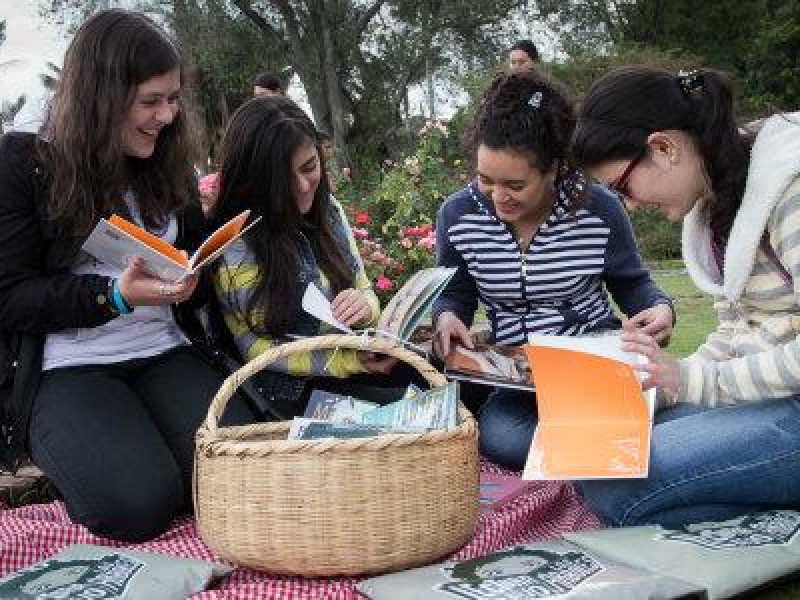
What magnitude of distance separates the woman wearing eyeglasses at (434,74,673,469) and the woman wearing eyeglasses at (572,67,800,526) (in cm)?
52

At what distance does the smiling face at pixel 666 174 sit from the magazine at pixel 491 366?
51cm

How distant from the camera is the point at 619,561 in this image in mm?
1963

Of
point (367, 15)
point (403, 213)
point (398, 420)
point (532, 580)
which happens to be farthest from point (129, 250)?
point (367, 15)

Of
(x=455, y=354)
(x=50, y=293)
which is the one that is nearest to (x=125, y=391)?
(x=50, y=293)

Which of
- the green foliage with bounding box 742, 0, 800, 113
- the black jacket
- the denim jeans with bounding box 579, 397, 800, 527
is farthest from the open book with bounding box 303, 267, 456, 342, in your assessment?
the green foliage with bounding box 742, 0, 800, 113

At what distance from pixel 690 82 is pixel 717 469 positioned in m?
0.79

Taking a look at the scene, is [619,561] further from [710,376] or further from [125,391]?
[125,391]

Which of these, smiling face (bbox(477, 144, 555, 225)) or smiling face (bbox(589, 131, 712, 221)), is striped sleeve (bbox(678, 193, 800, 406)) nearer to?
smiling face (bbox(589, 131, 712, 221))

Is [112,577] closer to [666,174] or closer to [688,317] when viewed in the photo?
[666,174]

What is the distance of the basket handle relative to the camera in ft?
7.04

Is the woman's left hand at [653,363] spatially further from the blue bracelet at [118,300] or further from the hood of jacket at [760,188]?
the blue bracelet at [118,300]

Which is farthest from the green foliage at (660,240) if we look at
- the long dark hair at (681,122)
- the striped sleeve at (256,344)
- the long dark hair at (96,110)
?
the long dark hair at (681,122)

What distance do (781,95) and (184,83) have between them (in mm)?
17736

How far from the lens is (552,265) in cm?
288
